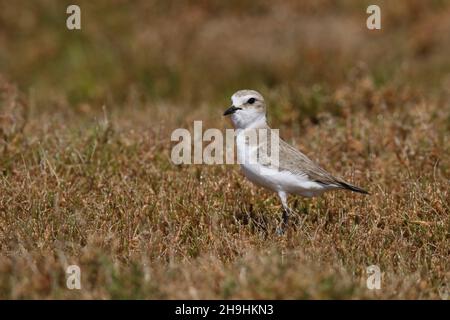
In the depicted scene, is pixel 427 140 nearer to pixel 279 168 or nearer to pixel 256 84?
pixel 279 168

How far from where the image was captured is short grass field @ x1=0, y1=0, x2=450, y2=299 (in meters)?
5.55

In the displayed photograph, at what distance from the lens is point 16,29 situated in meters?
16.0

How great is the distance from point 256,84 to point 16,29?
205 inches

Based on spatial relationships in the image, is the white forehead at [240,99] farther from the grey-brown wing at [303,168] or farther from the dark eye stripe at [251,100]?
the grey-brown wing at [303,168]

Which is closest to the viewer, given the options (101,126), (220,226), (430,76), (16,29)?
(220,226)

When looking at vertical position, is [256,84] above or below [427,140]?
above

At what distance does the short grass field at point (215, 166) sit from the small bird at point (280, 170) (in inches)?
12.7

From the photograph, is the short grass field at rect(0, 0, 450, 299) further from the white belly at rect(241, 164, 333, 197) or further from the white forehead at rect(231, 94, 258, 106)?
the white forehead at rect(231, 94, 258, 106)

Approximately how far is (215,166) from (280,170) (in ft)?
5.38

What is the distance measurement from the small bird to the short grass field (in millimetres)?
323

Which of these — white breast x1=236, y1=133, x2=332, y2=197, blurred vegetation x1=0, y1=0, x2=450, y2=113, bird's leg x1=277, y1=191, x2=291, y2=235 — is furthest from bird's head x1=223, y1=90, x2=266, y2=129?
blurred vegetation x1=0, y1=0, x2=450, y2=113

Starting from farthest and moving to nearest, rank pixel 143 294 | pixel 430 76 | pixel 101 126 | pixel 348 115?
pixel 430 76, pixel 348 115, pixel 101 126, pixel 143 294
